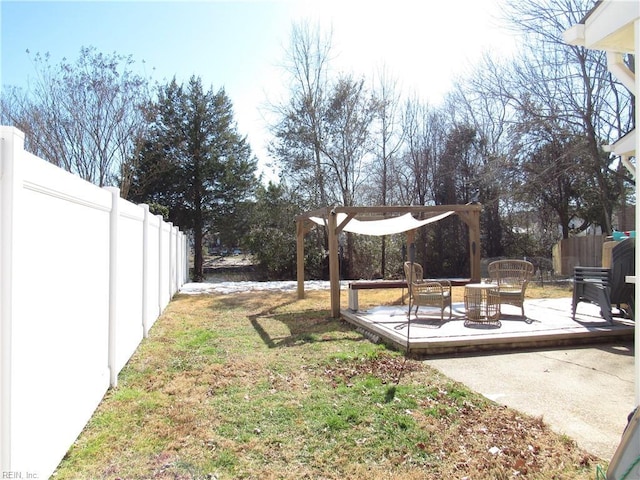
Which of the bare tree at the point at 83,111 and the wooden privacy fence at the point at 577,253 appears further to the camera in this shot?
the bare tree at the point at 83,111

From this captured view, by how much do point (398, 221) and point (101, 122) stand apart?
12.1 meters

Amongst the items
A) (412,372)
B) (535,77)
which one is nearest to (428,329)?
(412,372)

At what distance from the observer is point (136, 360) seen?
522 centimetres

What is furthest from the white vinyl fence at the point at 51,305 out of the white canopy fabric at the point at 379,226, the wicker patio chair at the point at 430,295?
the white canopy fabric at the point at 379,226

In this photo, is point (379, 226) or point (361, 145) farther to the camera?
point (361, 145)

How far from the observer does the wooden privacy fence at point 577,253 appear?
14867 mm

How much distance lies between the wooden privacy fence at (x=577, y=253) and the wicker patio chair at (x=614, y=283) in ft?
30.8

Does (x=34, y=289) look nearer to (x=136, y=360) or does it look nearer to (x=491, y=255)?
(x=136, y=360)

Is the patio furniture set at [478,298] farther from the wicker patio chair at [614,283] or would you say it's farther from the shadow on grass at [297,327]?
the shadow on grass at [297,327]

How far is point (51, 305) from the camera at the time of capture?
250 centimetres

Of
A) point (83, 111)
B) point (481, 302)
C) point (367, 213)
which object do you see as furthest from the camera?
point (83, 111)

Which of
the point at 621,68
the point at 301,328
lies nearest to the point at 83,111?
the point at 301,328

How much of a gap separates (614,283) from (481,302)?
5.97ft

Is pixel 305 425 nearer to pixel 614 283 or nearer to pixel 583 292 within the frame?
pixel 614 283
